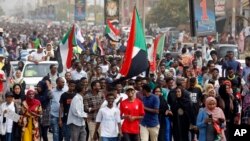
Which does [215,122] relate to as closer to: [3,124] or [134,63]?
[134,63]

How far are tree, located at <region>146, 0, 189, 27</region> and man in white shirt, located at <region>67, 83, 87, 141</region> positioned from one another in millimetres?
53842

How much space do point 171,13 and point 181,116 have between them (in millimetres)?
56573

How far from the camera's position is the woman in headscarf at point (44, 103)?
15523 millimetres

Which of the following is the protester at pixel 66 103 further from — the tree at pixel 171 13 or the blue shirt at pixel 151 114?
the tree at pixel 171 13

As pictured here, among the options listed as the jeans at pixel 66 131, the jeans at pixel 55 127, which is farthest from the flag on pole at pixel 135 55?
the jeans at pixel 55 127

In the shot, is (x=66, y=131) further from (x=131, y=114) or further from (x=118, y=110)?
(x=131, y=114)

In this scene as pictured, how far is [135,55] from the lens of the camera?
15133 millimetres

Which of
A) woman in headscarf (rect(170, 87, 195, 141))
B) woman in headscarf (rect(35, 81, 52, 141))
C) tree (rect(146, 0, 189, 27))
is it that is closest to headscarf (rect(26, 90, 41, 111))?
woman in headscarf (rect(35, 81, 52, 141))

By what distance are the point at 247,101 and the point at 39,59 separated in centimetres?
1030

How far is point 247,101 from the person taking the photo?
14.1 meters

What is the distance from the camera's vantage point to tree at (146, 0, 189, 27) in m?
69.6

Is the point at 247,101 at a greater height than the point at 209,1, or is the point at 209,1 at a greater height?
the point at 209,1

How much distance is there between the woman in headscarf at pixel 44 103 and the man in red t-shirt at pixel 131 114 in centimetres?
215

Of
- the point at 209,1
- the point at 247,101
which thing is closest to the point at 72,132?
the point at 247,101
